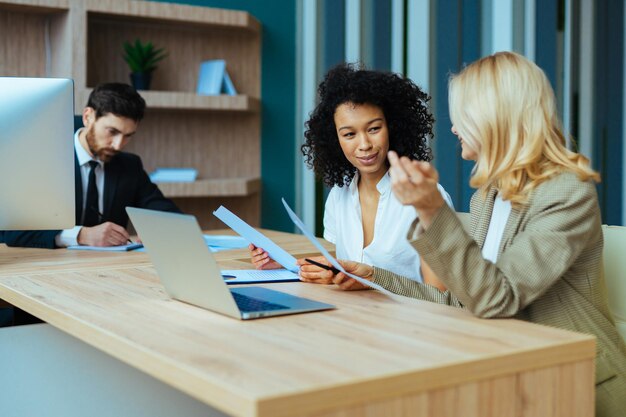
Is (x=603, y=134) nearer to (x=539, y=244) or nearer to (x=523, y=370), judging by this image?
(x=539, y=244)

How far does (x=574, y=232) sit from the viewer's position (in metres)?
1.37

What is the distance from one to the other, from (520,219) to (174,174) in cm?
309

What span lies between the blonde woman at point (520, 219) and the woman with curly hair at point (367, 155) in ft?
2.17

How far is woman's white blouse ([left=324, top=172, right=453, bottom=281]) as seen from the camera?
224cm

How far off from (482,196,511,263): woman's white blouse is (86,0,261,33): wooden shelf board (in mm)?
2995

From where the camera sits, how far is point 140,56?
14.0ft

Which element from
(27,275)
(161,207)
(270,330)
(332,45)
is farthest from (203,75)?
(270,330)

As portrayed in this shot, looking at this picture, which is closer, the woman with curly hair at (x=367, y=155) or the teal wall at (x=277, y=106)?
the woman with curly hair at (x=367, y=155)

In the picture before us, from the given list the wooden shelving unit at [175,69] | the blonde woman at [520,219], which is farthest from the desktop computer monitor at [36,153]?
the wooden shelving unit at [175,69]

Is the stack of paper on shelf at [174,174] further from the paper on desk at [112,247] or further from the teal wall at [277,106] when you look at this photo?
the paper on desk at [112,247]

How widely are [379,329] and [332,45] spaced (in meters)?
3.44

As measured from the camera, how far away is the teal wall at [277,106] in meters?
4.71

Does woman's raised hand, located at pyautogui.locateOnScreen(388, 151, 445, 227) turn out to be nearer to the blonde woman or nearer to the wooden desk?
the blonde woman

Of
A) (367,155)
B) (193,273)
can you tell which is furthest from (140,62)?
(193,273)
